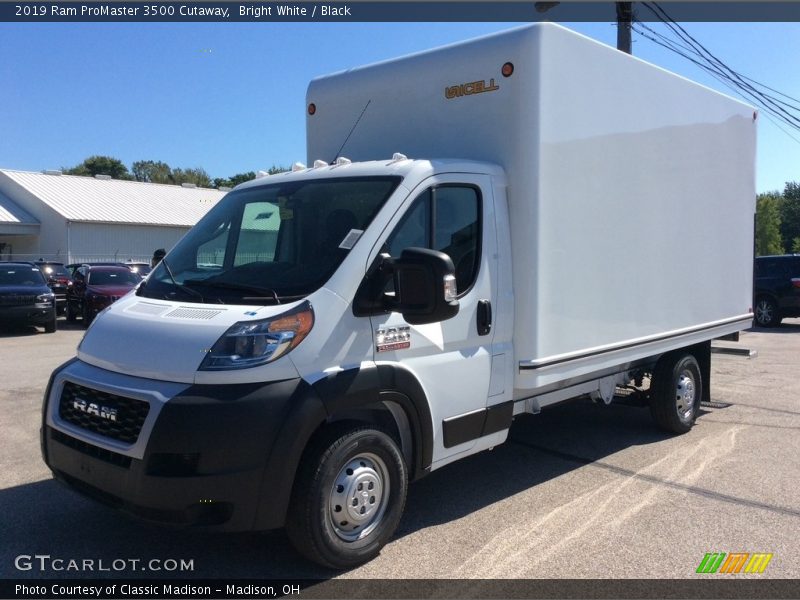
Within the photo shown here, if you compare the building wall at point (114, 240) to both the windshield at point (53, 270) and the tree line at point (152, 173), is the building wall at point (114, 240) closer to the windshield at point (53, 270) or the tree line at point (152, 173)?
the windshield at point (53, 270)

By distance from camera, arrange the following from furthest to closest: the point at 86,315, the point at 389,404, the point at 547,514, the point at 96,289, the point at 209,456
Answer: the point at 86,315 → the point at 96,289 → the point at 547,514 → the point at 389,404 → the point at 209,456

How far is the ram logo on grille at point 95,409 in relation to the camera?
3787 mm

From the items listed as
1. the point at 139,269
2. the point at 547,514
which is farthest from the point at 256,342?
the point at 139,269

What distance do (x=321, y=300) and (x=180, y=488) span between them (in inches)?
47.3

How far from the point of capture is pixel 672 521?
484cm

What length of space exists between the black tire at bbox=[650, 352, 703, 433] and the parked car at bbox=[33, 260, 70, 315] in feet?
59.3

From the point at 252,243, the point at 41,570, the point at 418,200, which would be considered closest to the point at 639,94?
the point at 418,200

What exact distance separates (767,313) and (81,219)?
1275 inches

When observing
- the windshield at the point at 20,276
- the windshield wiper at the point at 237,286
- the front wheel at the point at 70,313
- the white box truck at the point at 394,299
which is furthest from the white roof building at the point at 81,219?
the windshield wiper at the point at 237,286

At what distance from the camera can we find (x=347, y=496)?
13.1ft

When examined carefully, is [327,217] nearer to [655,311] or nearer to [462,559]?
[462,559]

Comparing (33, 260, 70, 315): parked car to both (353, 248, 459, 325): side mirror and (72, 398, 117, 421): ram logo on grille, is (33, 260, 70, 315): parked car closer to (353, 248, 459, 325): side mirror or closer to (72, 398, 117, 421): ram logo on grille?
(72, 398, 117, 421): ram logo on grille

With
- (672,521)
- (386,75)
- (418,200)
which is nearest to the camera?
(418,200)

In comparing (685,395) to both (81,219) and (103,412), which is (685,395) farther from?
(81,219)
